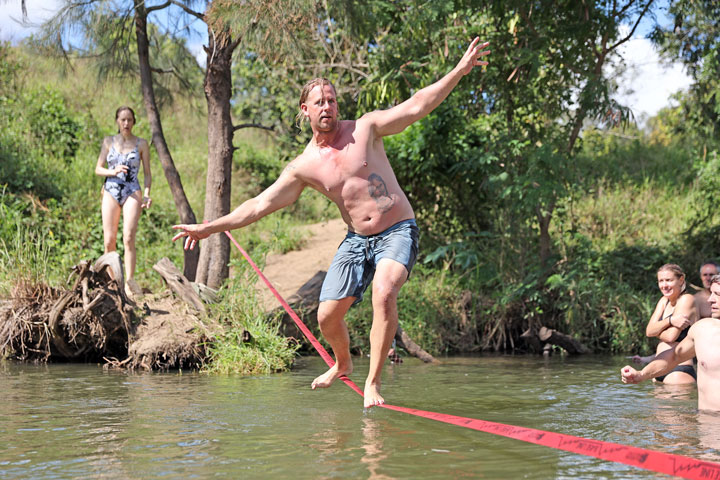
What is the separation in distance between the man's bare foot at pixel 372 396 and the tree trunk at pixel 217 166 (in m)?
4.86

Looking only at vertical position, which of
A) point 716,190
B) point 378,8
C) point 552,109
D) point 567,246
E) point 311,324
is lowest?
point 311,324

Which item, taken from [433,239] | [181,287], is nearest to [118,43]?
[181,287]

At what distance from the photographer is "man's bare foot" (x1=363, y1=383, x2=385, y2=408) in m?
5.52

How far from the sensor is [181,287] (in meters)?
9.09

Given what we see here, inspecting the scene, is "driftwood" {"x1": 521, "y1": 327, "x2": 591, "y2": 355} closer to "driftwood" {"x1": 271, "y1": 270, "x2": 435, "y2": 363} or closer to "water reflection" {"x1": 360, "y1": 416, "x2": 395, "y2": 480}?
"driftwood" {"x1": 271, "y1": 270, "x2": 435, "y2": 363}

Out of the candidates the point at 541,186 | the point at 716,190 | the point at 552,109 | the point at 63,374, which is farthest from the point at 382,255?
the point at 716,190

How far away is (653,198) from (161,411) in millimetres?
11702

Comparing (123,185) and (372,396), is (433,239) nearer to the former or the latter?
(123,185)

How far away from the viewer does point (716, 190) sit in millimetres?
12555

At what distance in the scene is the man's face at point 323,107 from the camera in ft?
18.4

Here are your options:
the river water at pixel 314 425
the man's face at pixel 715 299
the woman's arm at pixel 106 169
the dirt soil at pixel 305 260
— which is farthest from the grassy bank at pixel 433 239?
the man's face at pixel 715 299

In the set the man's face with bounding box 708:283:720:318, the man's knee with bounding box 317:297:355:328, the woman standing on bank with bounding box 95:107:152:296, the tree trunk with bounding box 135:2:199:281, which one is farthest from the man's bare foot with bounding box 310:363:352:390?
→ the tree trunk with bounding box 135:2:199:281

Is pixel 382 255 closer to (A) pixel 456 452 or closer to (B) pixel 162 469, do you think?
(A) pixel 456 452

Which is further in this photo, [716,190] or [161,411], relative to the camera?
[716,190]
